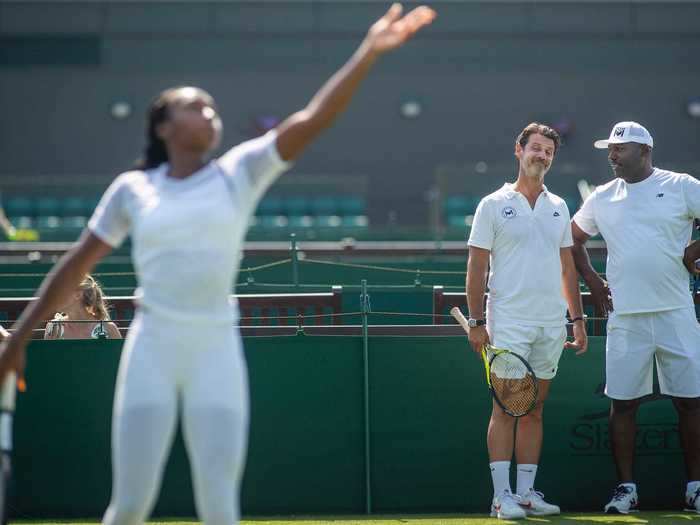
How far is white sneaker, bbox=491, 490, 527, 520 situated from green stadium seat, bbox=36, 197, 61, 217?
1595 centimetres

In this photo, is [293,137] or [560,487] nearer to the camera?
[293,137]

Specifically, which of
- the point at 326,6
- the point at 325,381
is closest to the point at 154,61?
the point at 326,6

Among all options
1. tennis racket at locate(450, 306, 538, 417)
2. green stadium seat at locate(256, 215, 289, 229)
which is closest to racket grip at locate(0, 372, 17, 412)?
tennis racket at locate(450, 306, 538, 417)

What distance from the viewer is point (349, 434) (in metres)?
7.38

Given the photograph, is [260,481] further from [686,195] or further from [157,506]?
[686,195]

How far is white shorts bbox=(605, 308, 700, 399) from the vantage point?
7047mm

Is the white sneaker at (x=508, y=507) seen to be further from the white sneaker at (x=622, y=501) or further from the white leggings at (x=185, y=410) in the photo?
the white leggings at (x=185, y=410)

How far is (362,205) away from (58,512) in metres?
15.9

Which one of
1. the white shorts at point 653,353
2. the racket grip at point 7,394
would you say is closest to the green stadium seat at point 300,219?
the white shorts at point 653,353

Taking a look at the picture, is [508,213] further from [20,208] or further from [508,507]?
[20,208]

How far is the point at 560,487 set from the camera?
7.44 m

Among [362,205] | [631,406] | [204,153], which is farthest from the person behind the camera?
[362,205]

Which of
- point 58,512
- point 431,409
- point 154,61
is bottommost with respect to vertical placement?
point 58,512

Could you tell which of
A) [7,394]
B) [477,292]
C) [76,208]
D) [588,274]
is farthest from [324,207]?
[7,394]
